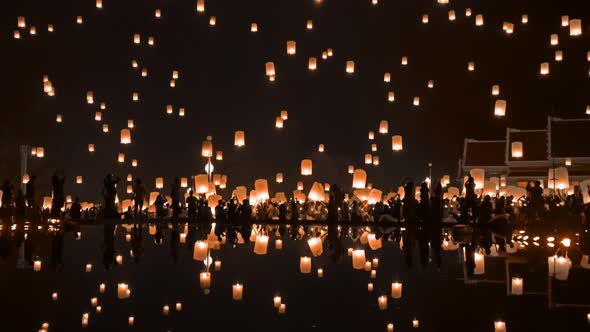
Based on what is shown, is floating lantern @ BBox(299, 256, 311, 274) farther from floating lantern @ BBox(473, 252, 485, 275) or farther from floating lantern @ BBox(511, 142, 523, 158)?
floating lantern @ BBox(511, 142, 523, 158)

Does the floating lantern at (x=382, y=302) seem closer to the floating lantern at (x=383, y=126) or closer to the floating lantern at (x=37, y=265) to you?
the floating lantern at (x=37, y=265)

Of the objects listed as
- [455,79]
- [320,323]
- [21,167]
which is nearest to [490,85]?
[455,79]

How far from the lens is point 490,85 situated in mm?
34469

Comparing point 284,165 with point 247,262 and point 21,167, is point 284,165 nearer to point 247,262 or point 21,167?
point 21,167

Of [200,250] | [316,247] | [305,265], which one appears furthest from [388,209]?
[305,265]

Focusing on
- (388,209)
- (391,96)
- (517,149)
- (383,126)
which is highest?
(391,96)

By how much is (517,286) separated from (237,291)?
2394 mm

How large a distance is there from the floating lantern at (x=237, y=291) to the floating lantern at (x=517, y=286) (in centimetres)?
218

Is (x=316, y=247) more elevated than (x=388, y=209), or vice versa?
(x=388, y=209)

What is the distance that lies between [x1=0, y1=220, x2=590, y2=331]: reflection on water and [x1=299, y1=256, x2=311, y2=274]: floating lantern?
25 millimetres

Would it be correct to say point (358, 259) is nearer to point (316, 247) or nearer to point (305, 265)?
point (305, 265)

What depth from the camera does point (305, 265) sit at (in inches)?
341

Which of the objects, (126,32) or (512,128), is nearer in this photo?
(126,32)

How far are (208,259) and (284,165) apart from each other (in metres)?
22.9
